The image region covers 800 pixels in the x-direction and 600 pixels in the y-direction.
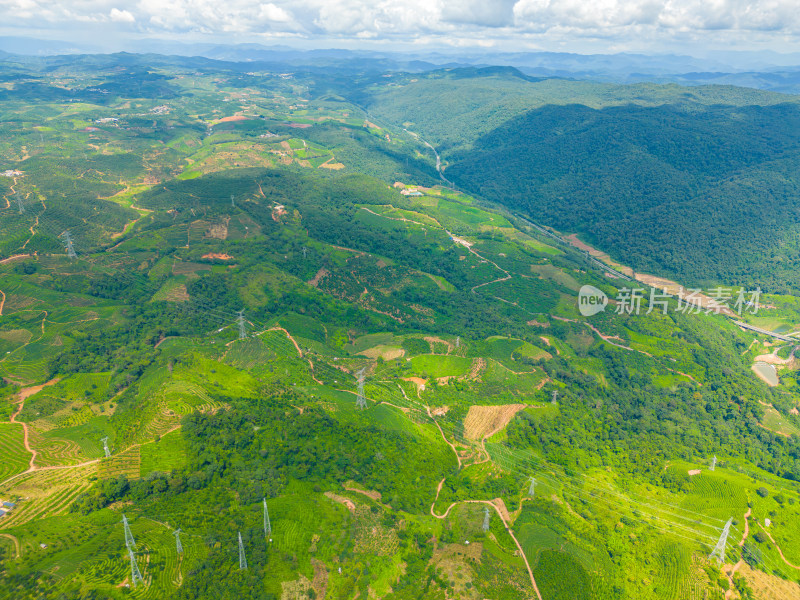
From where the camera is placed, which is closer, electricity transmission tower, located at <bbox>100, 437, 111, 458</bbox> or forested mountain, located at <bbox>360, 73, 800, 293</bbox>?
electricity transmission tower, located at <bbox>100, 437, 111, 458</bbox>

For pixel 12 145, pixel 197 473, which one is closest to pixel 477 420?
pixel 197 473

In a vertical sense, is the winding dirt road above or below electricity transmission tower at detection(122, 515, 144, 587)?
below

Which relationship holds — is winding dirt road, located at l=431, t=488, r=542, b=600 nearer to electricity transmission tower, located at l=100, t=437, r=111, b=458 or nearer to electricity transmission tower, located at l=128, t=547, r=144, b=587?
electricity transmission tower, located at l=128, t=547, r=144, b=587

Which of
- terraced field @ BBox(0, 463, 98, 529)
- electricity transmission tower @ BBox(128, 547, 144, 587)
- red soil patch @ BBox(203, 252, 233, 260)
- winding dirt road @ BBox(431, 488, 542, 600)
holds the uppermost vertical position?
red soil patch @ BBox(203, 252, 233, 260)

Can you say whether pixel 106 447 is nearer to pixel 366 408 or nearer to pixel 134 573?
pixel 134 573

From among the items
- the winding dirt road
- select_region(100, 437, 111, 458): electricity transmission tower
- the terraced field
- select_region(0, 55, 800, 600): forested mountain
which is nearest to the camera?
the winding dirt road

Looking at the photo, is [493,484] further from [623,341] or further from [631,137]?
[631,137]

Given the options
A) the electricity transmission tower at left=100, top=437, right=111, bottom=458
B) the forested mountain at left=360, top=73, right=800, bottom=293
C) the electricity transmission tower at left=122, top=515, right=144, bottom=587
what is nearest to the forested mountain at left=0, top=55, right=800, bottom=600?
the electricity transmission tower at left=122, top=515, right=144, bottom=587

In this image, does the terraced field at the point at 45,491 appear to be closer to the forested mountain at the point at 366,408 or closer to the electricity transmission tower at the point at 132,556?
the forested mountain at the point at 366,408
